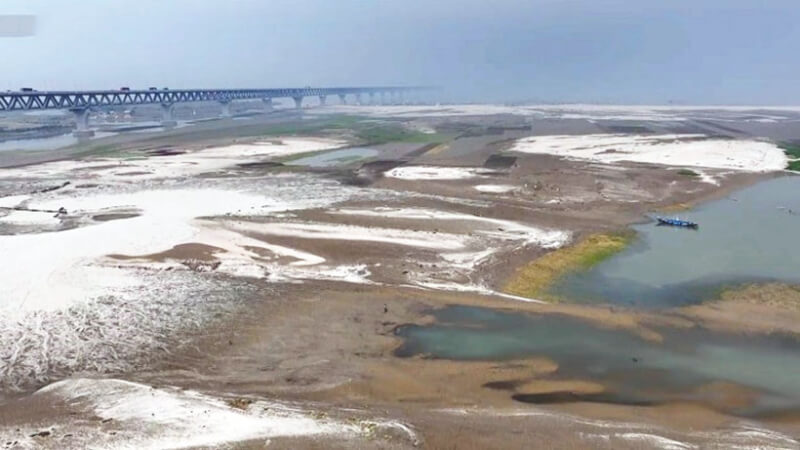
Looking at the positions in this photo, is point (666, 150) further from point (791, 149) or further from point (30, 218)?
point (30, 218)

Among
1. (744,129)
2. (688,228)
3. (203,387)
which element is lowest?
(203,387)

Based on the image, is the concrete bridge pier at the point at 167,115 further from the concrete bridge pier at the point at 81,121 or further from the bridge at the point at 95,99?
the concrete bridge pier at the point at 81,121

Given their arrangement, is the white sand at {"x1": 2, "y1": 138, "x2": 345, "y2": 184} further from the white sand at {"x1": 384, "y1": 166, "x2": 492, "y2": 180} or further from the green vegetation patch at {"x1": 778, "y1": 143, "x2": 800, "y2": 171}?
the green vegetation patch at {"x1": 778, "y1": 143, "x2": 800, "y2": 171}

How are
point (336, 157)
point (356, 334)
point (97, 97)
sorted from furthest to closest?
point (97, 97)
point (336, 157)
point (356, 334)

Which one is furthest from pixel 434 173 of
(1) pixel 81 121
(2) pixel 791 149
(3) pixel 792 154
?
(1) pixel 81 121

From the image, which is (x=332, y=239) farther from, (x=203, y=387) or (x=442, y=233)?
(x=203, y=387)

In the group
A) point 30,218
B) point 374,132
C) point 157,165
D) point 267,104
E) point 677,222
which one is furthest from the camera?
point 267,104

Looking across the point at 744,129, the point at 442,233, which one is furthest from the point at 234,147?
the point at 744,129
